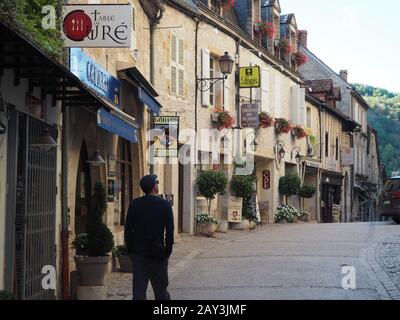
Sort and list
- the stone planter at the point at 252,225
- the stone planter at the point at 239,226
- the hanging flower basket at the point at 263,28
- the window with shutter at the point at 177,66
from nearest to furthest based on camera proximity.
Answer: the window with shutter at the point at 177,66 → the stone planter at the point at 239,226 → the stone planter at the point at 252,225 → the hanging flower basket at the point at 263,28

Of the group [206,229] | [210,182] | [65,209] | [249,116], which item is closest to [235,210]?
[210,182]

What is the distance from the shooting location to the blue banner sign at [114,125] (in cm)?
980

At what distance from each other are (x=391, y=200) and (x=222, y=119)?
256 inches

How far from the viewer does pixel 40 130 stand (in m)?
8.82

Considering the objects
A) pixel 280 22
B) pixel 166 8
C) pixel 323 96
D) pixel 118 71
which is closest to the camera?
pixel 118 71

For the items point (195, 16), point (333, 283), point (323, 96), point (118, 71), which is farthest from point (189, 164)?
point (323, 96)

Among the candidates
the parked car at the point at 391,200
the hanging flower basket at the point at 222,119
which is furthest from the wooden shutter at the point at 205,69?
the parked car at the point at 391,200

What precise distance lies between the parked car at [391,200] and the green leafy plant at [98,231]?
15.3m

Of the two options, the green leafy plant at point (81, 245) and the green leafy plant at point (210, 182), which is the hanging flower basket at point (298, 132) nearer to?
the green leafy plant at point (210, 182)

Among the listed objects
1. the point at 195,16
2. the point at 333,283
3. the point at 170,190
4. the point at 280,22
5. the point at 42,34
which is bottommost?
the point at 333,283

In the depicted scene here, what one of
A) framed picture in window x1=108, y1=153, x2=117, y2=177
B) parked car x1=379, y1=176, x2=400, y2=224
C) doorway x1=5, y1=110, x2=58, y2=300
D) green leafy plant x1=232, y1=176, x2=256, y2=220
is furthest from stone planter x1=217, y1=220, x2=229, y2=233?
doorway x1=5, y1=110, x2=58, y2=300

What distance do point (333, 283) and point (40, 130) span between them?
14.8ft

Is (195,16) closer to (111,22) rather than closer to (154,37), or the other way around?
(154,37)

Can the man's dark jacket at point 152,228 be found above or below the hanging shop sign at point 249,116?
below
